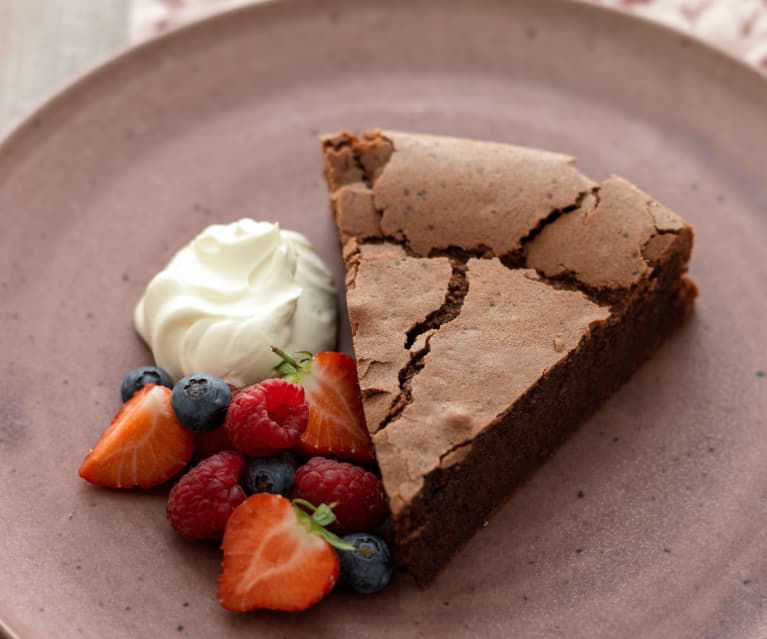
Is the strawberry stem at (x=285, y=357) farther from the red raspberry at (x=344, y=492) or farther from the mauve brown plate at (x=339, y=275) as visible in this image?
the mauve brown plate at (x=339, y=275)

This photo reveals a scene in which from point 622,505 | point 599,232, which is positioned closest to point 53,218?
point 599,232

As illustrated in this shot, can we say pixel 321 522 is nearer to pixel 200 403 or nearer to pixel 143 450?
pixel 200 403

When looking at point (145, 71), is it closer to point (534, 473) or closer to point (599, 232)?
point (599, 232)

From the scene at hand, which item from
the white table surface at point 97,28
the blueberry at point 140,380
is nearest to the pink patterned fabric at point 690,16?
the white table surface at point 97,28

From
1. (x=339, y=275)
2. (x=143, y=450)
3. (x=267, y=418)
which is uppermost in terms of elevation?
(x=339, y=275)

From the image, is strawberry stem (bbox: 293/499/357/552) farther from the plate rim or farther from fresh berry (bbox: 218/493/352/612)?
the plate rim

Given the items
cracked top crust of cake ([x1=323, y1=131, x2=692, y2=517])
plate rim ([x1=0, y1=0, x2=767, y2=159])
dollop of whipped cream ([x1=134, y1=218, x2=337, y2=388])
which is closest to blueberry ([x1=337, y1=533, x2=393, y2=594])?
cracked top crust of cake ([x1=323, y1=131, x2=692, y2=517])

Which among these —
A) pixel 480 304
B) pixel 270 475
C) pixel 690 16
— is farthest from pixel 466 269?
pixel 690 16
